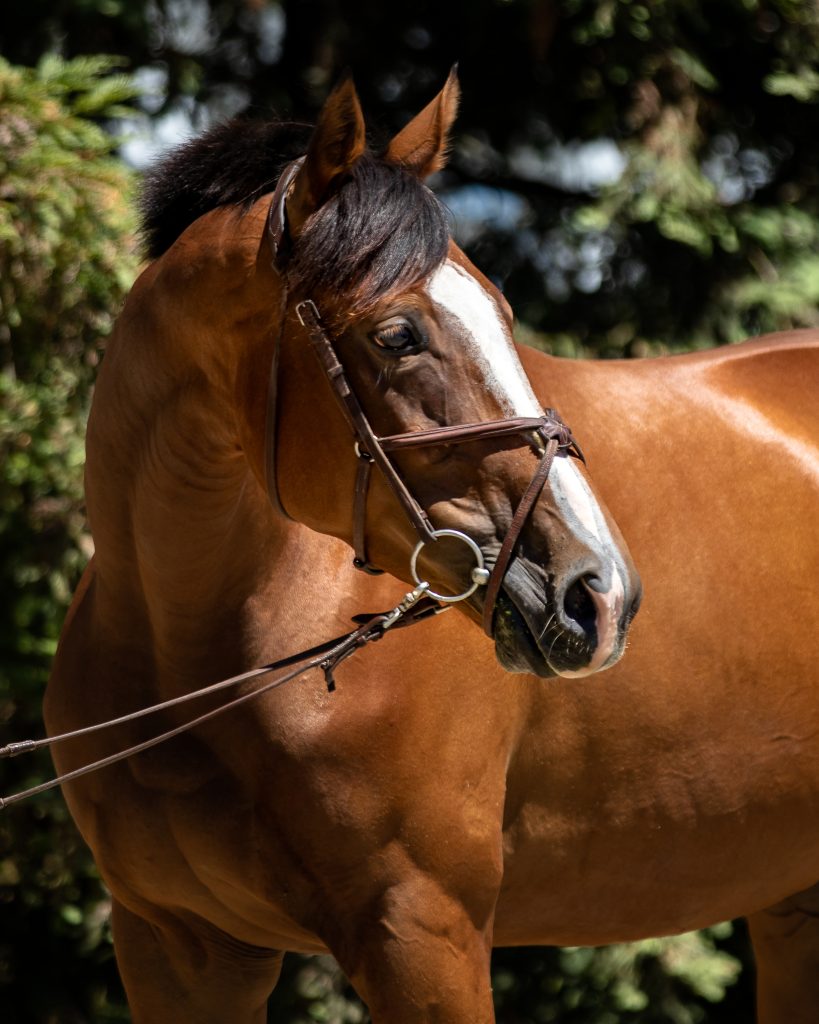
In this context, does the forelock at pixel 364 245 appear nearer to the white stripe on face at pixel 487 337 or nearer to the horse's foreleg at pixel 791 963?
the white stripe on face at pixel 487 337

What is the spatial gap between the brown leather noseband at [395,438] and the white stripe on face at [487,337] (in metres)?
0.04

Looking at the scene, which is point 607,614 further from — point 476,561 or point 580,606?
point 476,561

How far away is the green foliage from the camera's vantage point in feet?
11.3

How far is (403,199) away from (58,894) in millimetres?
2842

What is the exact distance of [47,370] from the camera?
12.0ft

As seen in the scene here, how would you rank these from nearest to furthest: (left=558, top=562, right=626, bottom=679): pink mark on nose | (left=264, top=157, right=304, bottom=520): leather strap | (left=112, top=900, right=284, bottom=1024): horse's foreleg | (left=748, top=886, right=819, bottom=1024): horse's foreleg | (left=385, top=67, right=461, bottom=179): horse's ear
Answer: (left=558, top=562, right=626, bottom=679): pink mark on nose
(left=264, top=157, right=304, bottom=520): leather strap
(left=385, top=67, right=461, bottom=179): horse's ear
(left=112, top=900, right=284, bottom=1024): horse's foreleg
(left=748, top=886, right=819, bottom=1024): horse's foreleg

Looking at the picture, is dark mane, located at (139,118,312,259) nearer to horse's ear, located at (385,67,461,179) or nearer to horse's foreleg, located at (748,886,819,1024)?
horse's ear, located at (385,67,461,179)

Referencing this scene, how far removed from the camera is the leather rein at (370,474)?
181 centimetres

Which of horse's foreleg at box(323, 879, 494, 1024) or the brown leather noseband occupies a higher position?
the brown leather noseband

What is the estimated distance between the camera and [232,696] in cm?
222

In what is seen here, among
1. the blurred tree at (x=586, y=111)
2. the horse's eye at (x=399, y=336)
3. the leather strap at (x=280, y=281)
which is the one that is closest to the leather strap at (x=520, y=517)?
the horse's eye at (x=399, y=336)

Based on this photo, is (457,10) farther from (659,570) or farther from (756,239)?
(659,570)

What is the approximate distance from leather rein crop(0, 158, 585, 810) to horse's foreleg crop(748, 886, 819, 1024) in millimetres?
1693

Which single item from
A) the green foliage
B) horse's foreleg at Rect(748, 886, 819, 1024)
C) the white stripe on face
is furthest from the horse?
the green foliage
